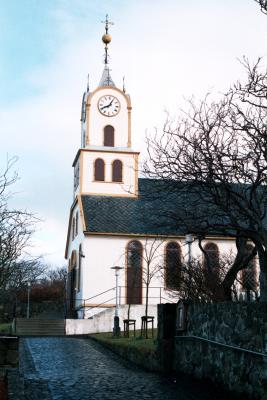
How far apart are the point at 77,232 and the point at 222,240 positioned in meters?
9.31

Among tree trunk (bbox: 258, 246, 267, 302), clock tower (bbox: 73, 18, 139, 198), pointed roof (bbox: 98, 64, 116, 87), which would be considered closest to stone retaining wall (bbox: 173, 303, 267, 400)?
tree trunk (bbox: 258, 246, 267, 302)

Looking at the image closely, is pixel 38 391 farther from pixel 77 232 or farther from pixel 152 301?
pixel 77 232

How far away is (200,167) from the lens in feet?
43.8

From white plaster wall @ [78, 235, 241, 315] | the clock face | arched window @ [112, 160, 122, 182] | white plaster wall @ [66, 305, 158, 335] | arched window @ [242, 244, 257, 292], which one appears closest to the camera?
arched window @ [242, 244, 257, 292]

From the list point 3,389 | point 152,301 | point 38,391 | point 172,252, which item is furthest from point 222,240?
point 3,389

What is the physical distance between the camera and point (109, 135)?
4047cm

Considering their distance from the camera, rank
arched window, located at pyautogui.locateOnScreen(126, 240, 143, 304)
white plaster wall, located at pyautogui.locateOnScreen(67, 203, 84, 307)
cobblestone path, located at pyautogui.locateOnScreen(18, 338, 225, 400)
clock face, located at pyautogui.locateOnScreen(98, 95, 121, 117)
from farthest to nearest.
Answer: clock face, located at pyautogui.locateOnScreen(98, 95, 121, 117) < white plaster wall, located at pyautogui.locateOnScreen(67, 203, 84, 307) < arched window, located at pyautogui.locateOnScreen(126, 240, 143, 304) < cobblestone path, located at pyautogui.locateOnScreen(18, 338, 225, 400)

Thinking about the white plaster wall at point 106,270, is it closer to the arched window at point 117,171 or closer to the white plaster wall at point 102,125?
the arched window at point 117,171

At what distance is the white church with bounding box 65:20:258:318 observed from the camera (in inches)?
1432

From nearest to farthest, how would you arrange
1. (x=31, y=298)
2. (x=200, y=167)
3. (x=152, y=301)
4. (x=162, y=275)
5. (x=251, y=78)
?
1. (x=251, y=78)
2. (x=200, y=167)
3. (x=162, y=275)
4. (x=152, y=301)
5. (x=31, y=298)

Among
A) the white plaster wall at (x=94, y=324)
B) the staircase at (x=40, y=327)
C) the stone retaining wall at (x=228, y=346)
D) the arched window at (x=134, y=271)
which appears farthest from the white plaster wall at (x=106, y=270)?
the stone retaining wall at (x=228, y=346)

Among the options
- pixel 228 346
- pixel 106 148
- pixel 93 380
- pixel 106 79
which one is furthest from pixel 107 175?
pixel 228 346

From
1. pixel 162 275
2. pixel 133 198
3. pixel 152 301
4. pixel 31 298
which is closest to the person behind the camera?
pixel 162 275

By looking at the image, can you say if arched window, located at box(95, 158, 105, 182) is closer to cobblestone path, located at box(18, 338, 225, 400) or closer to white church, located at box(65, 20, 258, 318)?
white church, located at box(65, 20, 258, 318)
